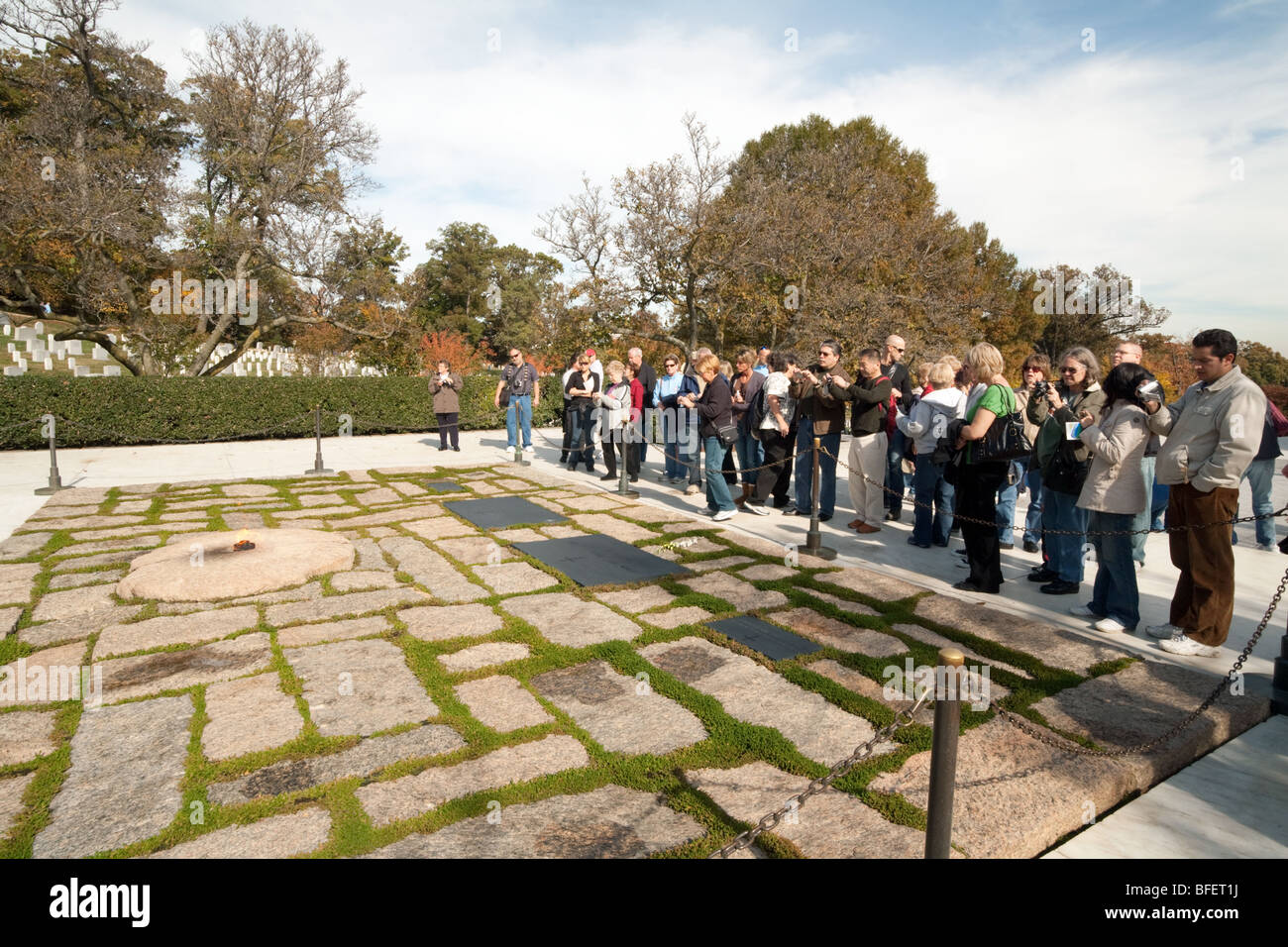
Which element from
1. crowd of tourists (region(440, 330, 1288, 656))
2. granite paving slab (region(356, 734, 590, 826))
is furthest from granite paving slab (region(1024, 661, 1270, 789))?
granite paving slab (region(356, 734, 590, 826))

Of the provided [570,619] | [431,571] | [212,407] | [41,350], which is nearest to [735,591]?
[570,619]

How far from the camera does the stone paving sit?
267 cm

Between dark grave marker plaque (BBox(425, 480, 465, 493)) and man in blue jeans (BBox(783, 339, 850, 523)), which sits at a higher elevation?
man in blue jeans (BBox(783, 339, 850, 523))

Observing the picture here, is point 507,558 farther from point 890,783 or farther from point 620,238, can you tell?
point 620,238

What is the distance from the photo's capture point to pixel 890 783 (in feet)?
9.68

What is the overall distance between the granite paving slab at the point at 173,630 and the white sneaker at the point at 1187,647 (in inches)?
224

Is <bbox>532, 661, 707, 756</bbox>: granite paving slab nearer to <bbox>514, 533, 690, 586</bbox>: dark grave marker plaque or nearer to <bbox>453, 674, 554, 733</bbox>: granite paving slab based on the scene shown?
<bbox>453, 674, 554, 733</bbox>: granite paving slab

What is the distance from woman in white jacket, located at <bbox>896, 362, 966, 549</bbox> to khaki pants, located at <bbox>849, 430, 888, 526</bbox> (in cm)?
39

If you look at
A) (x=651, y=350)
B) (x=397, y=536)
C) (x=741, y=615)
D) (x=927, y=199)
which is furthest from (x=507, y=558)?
(x=927, y=199)

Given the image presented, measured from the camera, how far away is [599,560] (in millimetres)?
6277

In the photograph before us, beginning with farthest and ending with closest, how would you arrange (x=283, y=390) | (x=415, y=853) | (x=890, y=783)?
(x=283, y=390), (x=890, y=783), (x=415, y=853)

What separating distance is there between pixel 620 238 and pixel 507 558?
15.7 m

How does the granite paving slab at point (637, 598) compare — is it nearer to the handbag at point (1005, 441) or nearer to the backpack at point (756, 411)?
the handbag at point (1005, 441)

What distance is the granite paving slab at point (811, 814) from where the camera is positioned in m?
2.54
